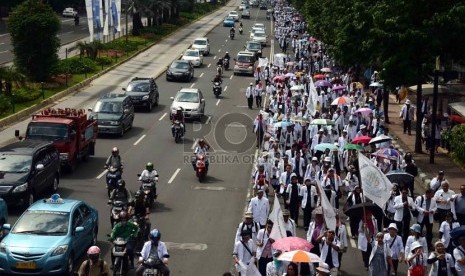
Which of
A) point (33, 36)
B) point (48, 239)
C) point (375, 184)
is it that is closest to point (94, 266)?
point (48, 239)

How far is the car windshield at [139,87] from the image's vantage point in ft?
146

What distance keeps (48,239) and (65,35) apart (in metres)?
66.1

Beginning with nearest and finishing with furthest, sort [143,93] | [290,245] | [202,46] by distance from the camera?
[290,245] → [143,93] → [202,46]

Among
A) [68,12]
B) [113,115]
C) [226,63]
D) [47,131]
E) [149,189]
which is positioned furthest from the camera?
[68,12]

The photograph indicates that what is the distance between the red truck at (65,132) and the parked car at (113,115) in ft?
16.5

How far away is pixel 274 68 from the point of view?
177 feet

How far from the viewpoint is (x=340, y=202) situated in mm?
25734

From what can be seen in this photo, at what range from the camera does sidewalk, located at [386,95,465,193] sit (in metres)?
29.3

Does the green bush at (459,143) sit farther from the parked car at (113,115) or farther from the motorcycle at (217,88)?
the motorcycle at (217,88)

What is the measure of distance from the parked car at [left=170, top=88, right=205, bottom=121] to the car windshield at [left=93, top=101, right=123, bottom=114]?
3.62 m

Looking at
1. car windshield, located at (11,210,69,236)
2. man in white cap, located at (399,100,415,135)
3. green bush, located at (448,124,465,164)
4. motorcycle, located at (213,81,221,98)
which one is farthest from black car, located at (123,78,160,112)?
car windshield, located at (11,210,69,236)

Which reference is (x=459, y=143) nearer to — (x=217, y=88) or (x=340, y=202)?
(x=340, y=202)

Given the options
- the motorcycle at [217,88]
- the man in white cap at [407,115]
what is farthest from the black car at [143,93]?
the man in white cap at [407,115]

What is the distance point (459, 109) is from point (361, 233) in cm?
1491
